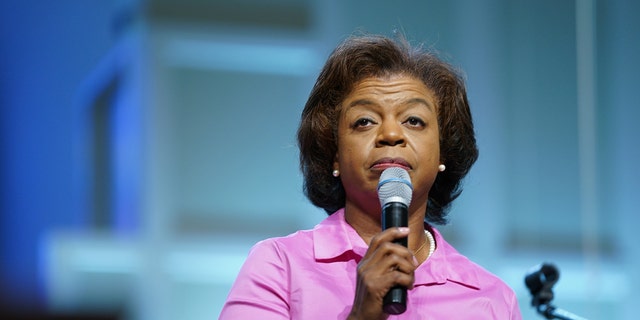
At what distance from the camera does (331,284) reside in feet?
5.42

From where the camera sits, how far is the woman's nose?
65.4 inches

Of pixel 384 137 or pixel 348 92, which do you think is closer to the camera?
pixel 384 137

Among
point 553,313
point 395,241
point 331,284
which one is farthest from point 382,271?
point 553,313

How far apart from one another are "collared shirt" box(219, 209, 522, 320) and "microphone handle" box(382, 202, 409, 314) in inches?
8.3

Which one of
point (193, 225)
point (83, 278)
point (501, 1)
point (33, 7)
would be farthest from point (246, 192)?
point (501, 1)

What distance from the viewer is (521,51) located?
3824 mm

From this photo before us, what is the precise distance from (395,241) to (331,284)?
277 millimetres

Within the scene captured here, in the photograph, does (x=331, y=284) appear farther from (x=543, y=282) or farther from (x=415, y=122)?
(x=543, y=282)

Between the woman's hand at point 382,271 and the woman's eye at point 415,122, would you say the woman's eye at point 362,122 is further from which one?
the woman's hand at point 382,271

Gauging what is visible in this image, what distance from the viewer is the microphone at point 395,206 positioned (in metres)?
1.38

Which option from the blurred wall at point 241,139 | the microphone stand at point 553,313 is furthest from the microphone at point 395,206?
the blurred wall at point 241,139

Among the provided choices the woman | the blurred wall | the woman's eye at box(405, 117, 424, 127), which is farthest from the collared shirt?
the blurred wall

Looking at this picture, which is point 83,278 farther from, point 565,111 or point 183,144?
point 565,111

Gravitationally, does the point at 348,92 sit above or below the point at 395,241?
above
